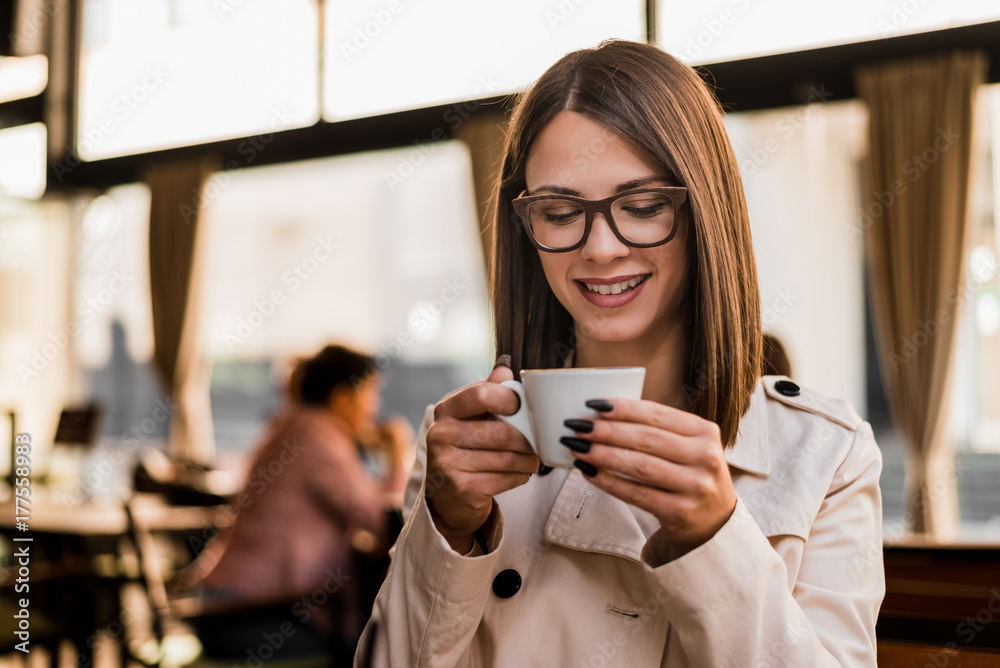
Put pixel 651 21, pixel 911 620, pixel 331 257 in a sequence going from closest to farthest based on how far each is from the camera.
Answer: pixel 911 620 < pixel 651 21 < pixel 331 257

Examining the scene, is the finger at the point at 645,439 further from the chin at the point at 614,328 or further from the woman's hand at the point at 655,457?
the chin at the point at 614,328

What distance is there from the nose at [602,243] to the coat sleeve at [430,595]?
1.00 ft

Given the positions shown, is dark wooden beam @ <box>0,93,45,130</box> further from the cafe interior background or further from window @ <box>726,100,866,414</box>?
window @ <box>726,100,866,414</box>

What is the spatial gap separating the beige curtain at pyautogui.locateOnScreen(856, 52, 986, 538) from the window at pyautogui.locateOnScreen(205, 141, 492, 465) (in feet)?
7.91

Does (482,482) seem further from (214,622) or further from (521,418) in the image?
(214,622)

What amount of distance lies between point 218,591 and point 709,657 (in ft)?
8.00

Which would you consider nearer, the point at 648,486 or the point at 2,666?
the point at 648,486

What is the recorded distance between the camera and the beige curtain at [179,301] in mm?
6543

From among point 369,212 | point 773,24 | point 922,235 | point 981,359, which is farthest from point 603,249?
point 369,212

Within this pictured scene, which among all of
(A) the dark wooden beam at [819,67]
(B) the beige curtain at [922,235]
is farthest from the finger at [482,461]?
(B) the beige curtain at [922,235]

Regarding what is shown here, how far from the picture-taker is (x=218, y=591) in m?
2.82

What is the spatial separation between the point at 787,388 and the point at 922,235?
3.65 metres

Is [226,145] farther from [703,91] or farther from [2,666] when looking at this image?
[703,91]

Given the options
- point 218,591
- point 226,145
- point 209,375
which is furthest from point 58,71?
point 218,591
